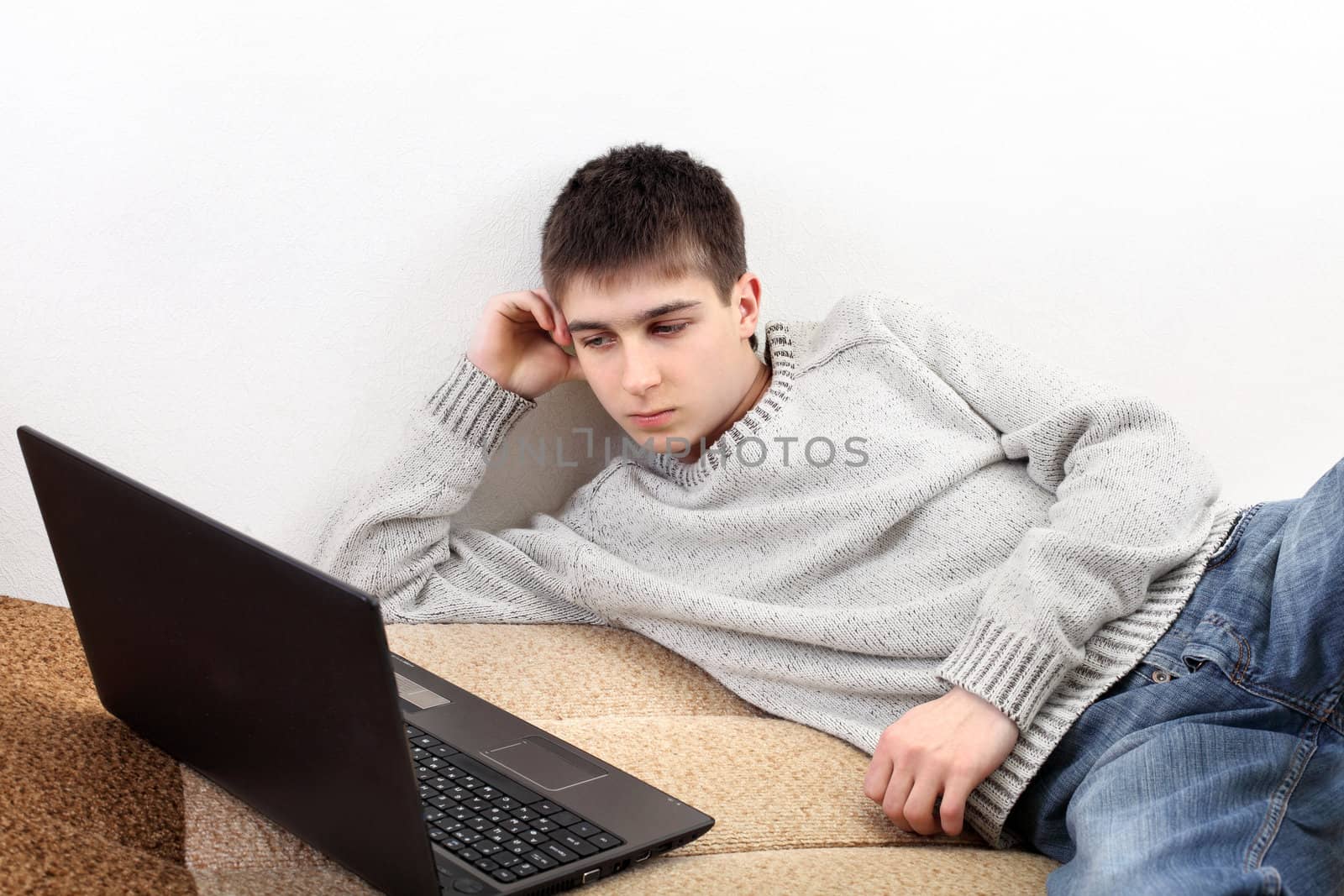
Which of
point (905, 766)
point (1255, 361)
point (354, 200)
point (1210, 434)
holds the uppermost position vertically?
point (354, 200)

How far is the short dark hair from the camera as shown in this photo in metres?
1.24

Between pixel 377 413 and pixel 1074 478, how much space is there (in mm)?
751

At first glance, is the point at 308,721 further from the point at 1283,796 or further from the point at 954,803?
the point at 1283,796

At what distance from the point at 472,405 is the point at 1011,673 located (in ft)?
2.10

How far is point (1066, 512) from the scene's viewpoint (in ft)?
3.68

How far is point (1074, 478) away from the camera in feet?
3.80

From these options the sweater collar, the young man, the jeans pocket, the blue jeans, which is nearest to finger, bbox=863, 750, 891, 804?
the young man

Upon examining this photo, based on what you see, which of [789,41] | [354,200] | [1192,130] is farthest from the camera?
[1192,130]

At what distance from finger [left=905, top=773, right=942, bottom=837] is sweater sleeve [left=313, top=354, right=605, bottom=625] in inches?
18.5

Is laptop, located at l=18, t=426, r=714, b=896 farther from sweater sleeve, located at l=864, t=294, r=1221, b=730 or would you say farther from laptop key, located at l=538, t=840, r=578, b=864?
sweater sleeve, located at l=864, t=294, r=1221, b=730

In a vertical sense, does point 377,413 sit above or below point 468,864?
above

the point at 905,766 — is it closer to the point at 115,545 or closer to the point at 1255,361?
the point at 115,545

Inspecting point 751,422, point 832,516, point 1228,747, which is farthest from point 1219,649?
point 751,422

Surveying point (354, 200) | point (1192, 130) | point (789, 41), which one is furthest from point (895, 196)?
point (354, 200)
